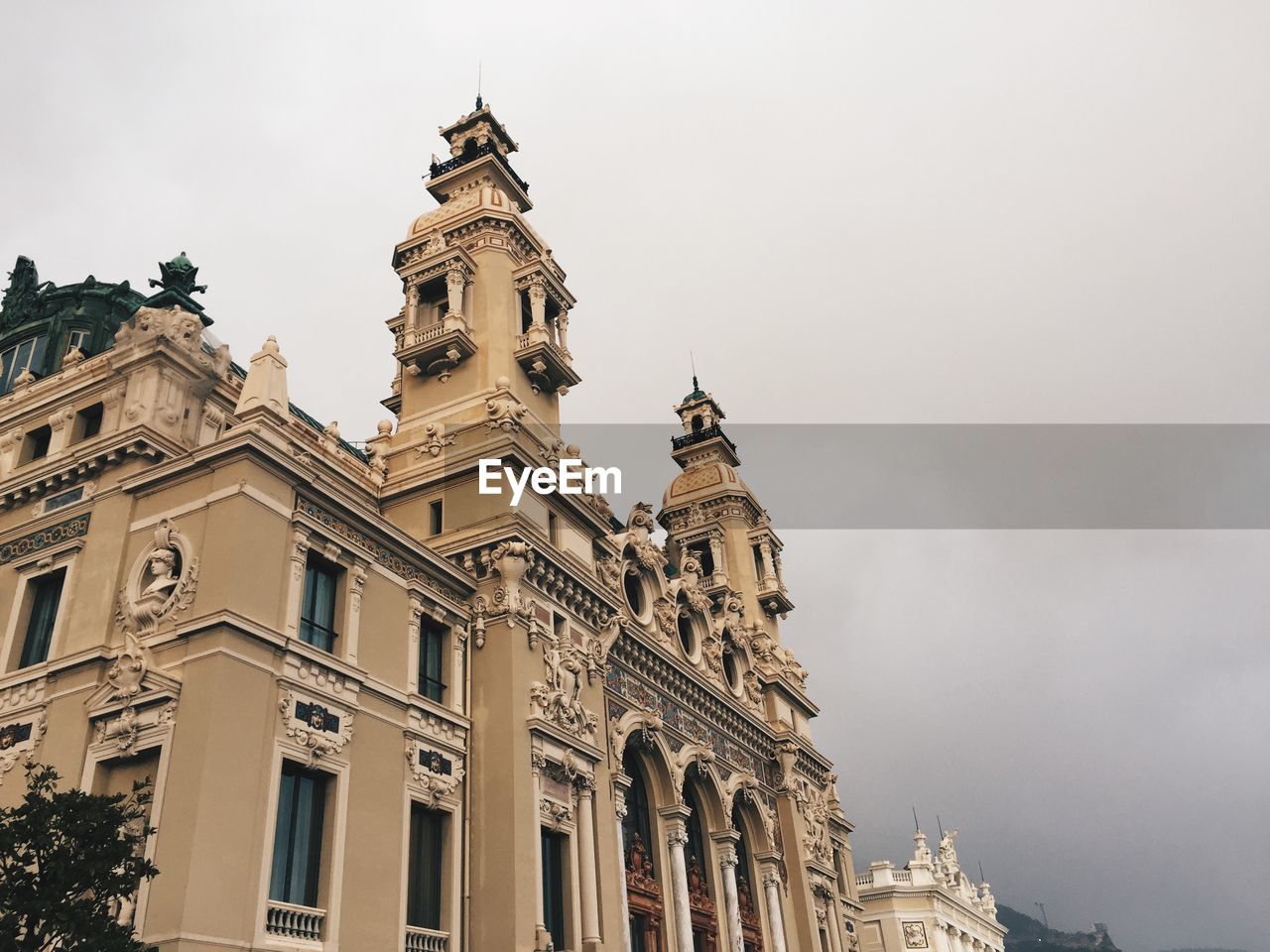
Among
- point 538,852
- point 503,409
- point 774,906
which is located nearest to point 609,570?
point 503,409

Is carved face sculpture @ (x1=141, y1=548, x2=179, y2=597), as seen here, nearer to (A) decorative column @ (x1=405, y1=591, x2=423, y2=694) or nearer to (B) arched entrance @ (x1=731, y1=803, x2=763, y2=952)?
(A) decorative column @ (x1=405, y1=591, x2=423, y2=694)

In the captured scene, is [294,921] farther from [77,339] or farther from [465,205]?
[465,205]

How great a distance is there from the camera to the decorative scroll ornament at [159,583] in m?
23.1

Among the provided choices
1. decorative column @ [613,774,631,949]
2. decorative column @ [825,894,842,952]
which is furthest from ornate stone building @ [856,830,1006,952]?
decorative column @ [613,774,631,949]

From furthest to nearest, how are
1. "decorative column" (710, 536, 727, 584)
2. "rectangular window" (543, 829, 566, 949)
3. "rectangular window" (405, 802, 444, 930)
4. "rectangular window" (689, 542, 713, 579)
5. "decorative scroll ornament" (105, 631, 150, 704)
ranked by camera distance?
"rectangular window" (689, 542, 713, 579) < "decorative column" (710, 536, 727, 584) < "rectangular window" (543, 829, 566, 949) < "rectangular window" (405, 802, 444, 930) < "decorative scroll ornament" (105, 631, 150, 704)

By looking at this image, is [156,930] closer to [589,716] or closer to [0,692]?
[0,692]

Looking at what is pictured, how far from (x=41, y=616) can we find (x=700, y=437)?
1632 inches

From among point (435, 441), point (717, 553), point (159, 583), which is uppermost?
point (717, 553)

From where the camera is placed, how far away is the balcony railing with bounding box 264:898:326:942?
2089 cm

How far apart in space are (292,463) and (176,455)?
3904 mm

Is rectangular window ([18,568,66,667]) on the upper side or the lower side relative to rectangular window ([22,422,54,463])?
lower

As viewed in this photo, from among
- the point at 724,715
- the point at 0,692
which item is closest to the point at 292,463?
the point at 0,692

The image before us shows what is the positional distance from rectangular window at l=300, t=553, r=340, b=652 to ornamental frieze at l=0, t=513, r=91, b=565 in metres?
5.66

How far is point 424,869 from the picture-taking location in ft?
85.9
